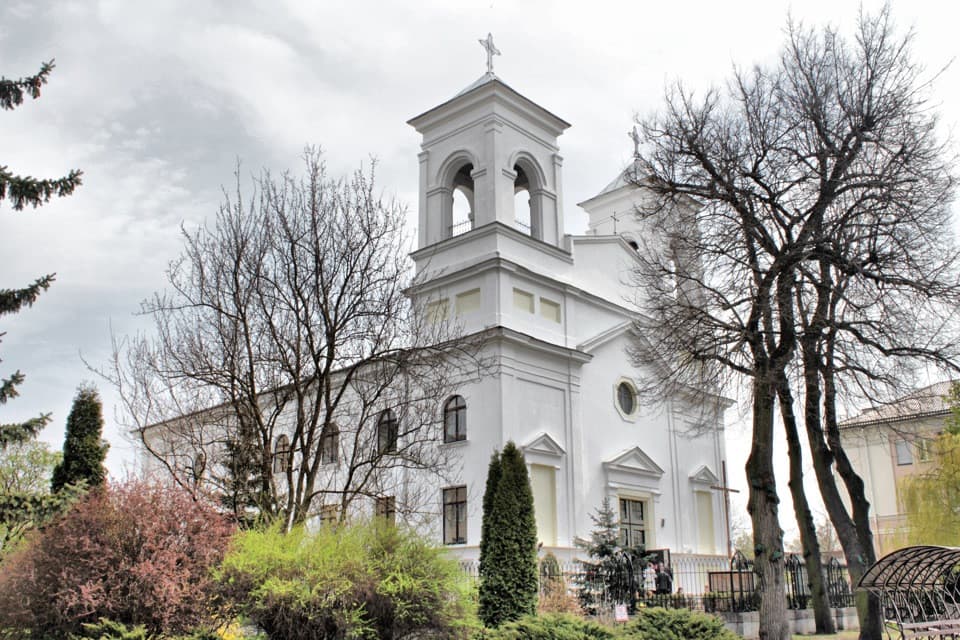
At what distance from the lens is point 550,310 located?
27.5 metres

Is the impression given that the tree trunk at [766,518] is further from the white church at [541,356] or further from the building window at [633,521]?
the building window at [633,521]

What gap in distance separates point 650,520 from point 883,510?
23001mm

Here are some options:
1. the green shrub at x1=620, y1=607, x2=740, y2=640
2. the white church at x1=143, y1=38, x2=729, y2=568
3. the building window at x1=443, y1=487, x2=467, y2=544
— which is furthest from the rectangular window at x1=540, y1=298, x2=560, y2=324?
the green shrub at x1=620, y1=607, x2=740, y2=640

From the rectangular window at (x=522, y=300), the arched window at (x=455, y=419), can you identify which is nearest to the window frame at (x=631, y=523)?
the arched window at (x=455, y=419)

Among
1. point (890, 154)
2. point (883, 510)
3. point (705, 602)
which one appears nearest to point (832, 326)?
point (890, 154)

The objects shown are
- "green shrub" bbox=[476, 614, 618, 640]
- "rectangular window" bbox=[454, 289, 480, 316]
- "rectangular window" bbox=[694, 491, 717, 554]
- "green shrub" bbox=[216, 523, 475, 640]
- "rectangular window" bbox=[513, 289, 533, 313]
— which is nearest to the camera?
"green shrub" bbox=[476, 614, 618, 640]

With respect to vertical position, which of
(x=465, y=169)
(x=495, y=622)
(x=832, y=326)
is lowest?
(x=495, y=622)

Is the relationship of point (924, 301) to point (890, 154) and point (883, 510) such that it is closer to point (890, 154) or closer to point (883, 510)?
point (890, 154)

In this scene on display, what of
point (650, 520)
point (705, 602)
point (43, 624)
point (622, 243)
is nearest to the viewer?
point (43, 624)

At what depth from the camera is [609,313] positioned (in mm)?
29766

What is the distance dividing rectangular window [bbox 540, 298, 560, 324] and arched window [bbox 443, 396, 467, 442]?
4.04 meters

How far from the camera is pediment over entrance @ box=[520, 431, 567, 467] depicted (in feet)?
81.3

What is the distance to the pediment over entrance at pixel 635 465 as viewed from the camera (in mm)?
27188

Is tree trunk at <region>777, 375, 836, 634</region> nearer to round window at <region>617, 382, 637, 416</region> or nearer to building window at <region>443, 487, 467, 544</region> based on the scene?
building window at <region>443, 487, 467, 544</region>
